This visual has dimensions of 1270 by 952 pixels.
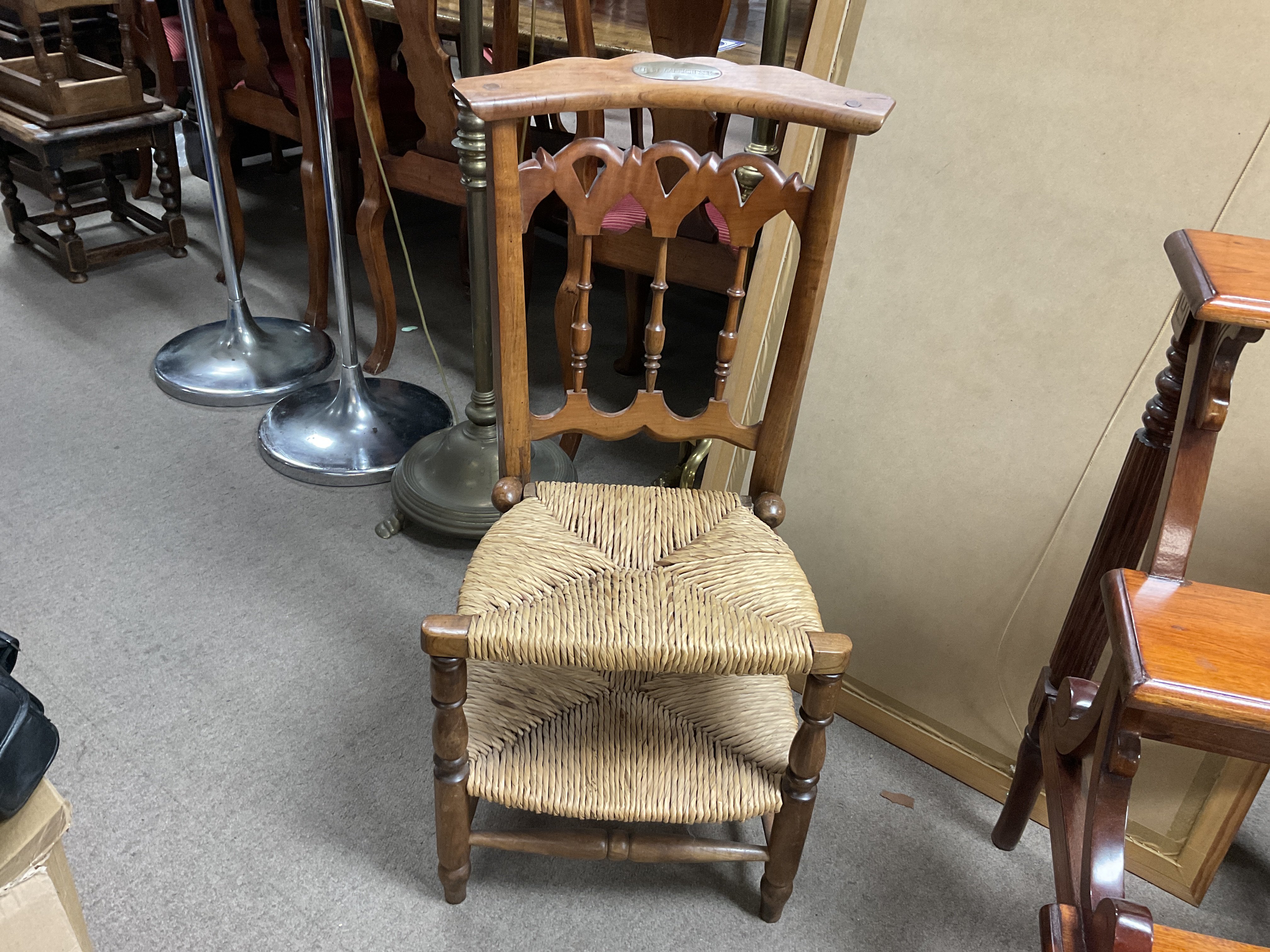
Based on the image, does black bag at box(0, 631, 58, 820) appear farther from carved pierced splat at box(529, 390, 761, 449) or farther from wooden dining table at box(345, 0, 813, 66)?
wooden dining table at box(345, 0, 813, 66)

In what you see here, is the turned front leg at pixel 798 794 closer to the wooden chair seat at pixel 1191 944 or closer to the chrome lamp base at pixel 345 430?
the wooden chair seat at pixel 1191 944

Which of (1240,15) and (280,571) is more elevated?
(1240,15)

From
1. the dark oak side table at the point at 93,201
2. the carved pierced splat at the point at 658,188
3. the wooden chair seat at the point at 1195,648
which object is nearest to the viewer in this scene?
the wooden chair seat at the point at 1195,648

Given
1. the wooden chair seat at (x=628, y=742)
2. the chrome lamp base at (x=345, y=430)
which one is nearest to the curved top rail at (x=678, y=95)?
the wooden chair seat at (x=628, y=742)

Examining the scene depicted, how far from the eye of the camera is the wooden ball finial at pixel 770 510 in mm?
1208

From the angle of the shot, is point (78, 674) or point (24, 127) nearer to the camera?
point (78, 674)

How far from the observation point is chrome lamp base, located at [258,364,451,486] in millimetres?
1983

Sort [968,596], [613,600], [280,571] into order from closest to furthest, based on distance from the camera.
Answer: [613,600] → [968,596] → [280,571]

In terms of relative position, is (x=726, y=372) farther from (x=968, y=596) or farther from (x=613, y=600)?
(x=968, y=596)

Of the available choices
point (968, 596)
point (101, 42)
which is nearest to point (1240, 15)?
point (968, 596)

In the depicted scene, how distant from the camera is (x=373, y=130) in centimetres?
202

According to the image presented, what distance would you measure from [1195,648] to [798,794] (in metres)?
0.48

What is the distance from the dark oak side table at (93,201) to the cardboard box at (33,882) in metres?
2.14

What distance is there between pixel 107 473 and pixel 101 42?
202 centimetres
